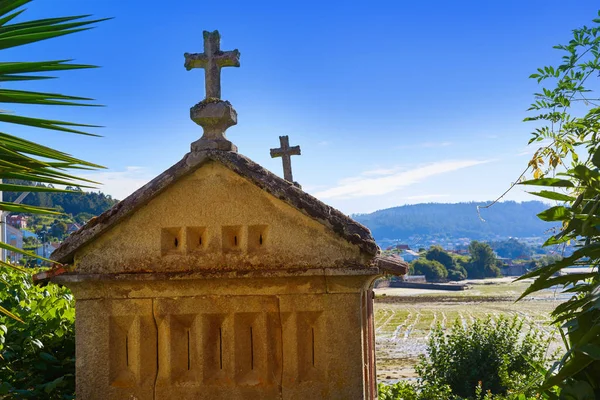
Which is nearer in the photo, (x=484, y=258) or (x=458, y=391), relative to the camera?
(x=458, y=391)

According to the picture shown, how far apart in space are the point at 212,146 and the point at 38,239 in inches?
3610

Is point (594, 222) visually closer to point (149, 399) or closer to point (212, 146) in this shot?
point (212, 146)

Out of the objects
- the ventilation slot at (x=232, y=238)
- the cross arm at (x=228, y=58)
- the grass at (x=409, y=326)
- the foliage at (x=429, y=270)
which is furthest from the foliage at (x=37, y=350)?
the foliage at (x=429, y=270)

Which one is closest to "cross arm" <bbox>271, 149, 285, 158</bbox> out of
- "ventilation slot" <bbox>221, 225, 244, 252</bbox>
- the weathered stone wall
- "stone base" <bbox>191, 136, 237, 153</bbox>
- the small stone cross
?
the small stone cross

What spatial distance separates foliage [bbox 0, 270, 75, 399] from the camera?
15.9 feet

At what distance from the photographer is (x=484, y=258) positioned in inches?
5709

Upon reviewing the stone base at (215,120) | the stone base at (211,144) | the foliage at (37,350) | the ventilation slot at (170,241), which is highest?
the stone base at (215,120)

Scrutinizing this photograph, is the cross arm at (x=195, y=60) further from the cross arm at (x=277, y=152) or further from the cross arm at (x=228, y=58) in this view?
the cross arm at (x=277, y=152)

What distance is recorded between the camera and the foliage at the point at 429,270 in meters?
128

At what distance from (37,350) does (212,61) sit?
2885mm

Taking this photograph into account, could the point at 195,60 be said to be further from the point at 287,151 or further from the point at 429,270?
the point at 429,270

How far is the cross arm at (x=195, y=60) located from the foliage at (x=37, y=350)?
84.4 inches

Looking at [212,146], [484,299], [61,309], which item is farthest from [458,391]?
[484,299]

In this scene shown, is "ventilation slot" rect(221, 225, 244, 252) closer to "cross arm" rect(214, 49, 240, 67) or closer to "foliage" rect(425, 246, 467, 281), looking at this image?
"cross arm" rect(214, 49, 240, 67)
